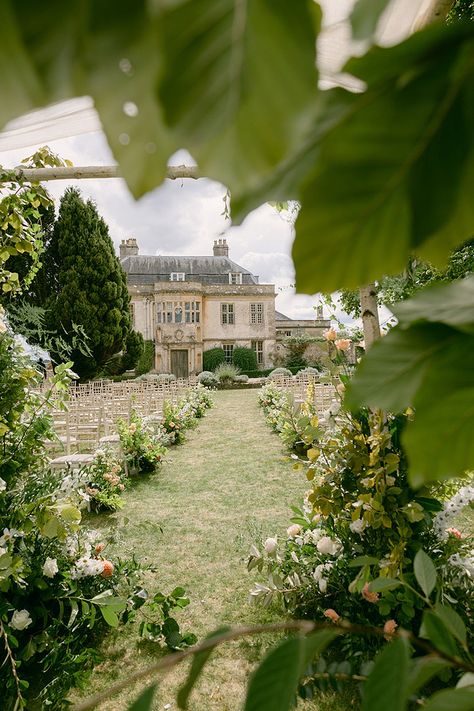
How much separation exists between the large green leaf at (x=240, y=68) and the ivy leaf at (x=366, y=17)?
0.03m

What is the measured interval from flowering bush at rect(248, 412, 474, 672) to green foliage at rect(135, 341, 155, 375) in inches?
988

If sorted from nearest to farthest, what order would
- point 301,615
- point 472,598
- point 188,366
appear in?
point 472,598 → point 301,615 → point 188,366

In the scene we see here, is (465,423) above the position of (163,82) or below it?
below

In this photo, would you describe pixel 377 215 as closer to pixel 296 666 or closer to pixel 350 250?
pixel 350 250

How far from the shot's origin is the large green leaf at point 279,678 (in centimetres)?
22

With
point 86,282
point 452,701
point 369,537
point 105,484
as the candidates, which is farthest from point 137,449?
point 86,282

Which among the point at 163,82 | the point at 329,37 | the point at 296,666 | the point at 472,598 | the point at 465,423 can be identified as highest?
the point at 329,37

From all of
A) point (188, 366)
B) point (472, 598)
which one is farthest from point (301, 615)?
point (188, 366)

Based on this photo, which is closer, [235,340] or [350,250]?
[350,250]

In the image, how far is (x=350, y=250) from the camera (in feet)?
0.63

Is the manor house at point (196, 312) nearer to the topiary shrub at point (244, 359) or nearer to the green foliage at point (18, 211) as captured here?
the topiary shrub at point (244, 359)

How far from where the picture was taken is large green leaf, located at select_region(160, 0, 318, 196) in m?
0.12

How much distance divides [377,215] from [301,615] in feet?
10.5

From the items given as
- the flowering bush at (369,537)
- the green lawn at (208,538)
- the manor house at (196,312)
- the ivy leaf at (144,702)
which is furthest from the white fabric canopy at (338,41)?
the manor house at (196,312)
